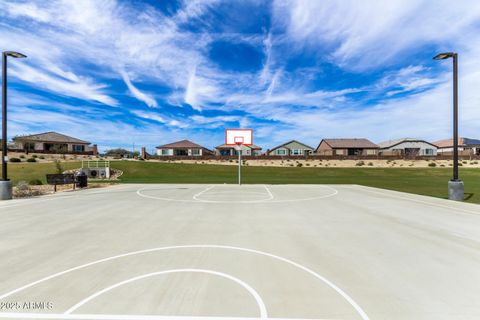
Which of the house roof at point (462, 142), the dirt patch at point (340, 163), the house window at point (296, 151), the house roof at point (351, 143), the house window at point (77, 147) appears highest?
the house roof at point (462, 142)

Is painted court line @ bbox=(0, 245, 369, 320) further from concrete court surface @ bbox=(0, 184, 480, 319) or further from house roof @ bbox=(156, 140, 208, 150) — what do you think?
house roof @ bbox=(156, 140, 208, 150)

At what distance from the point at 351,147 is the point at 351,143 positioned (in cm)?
216

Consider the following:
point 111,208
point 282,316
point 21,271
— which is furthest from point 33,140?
point 282,316

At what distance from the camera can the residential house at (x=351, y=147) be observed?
64438mm

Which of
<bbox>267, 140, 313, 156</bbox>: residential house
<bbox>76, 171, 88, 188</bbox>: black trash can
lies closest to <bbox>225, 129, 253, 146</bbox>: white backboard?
<bbox>76, 171, 88, 188</bbox>: black trash can

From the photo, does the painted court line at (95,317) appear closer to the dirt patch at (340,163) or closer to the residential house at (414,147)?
the dirt patch at (340,163)

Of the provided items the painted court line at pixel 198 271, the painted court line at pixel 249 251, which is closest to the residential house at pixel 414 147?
the painted court line at pixel 249 251

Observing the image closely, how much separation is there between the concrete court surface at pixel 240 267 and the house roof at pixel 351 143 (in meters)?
60.8

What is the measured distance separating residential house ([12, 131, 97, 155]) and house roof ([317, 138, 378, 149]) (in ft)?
207

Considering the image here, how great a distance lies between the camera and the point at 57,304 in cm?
318

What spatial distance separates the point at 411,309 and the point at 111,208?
395 inches

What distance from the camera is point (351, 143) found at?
6588 cm

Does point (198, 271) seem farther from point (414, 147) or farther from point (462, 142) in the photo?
point (462, 142)

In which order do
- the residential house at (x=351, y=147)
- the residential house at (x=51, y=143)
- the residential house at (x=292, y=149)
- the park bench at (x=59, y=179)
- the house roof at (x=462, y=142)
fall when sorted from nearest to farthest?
the park bench at (x=59, y=179), the residential house at (x=51, y=143), the residential house at (x=351, y=147), the residential house at (x=292, y=149), the house roof at (x=462, y=142)
